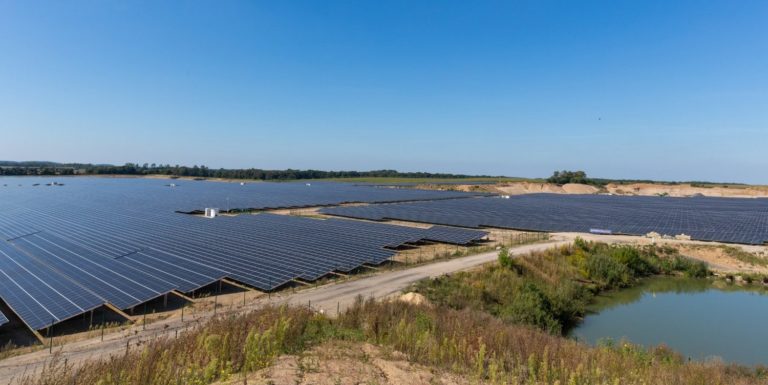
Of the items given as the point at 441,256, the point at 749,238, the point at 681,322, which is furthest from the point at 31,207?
the point at 749,238

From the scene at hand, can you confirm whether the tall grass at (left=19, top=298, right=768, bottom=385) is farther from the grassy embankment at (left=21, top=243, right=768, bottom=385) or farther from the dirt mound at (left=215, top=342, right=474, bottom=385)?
→ the dirt mound at (left=215, top=342, right=474, bottom=385)

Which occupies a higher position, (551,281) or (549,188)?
(549,188)

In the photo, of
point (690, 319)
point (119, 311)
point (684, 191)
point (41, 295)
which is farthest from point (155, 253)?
point (684, 191)

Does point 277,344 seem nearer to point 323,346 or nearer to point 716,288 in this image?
point 323,346

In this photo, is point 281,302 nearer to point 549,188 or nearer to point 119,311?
point 119,311

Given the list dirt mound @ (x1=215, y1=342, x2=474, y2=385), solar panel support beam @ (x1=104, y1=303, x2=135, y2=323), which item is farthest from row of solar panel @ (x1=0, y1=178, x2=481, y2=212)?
dirt mound @ (x1=215, y1=342, x2=474, y2=385)

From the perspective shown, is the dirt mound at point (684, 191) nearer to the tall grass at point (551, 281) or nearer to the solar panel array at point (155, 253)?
the tall grass at point (551, 281)
